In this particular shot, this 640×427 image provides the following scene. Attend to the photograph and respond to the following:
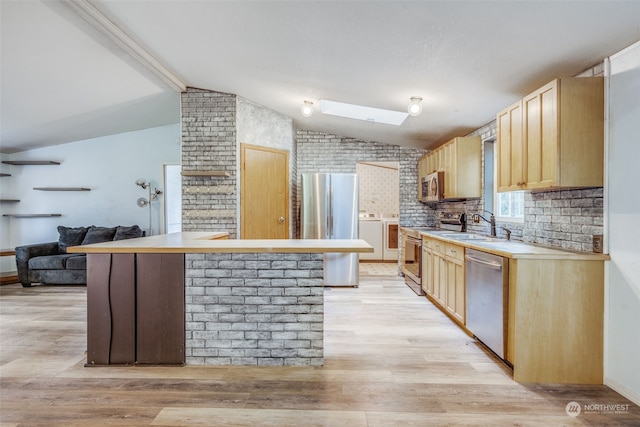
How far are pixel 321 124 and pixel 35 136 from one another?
440 centimetres

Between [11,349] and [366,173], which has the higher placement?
[366,173]

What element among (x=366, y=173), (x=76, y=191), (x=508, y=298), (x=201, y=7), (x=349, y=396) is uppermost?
(x=201, y=7)

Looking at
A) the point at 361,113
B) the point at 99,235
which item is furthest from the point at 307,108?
the point at 99,235

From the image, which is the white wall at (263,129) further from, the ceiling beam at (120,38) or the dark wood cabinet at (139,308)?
the dark wood cabinet at (139,308)

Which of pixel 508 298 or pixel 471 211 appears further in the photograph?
pixel 471 211

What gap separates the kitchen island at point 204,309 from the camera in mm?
2287

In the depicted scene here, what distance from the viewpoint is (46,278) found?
463cm

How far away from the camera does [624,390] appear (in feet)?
6.33

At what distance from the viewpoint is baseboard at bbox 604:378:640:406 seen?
1.86 metres

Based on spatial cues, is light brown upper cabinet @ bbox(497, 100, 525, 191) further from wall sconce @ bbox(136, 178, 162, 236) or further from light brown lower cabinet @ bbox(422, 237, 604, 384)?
wall sconce @ bbox(136, 178, 162, 236)

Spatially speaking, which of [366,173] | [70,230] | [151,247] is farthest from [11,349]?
[366,173]

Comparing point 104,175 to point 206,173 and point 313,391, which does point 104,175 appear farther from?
point 313,391

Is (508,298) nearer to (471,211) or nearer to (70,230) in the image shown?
(471,211)

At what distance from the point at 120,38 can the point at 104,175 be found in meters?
3.35
